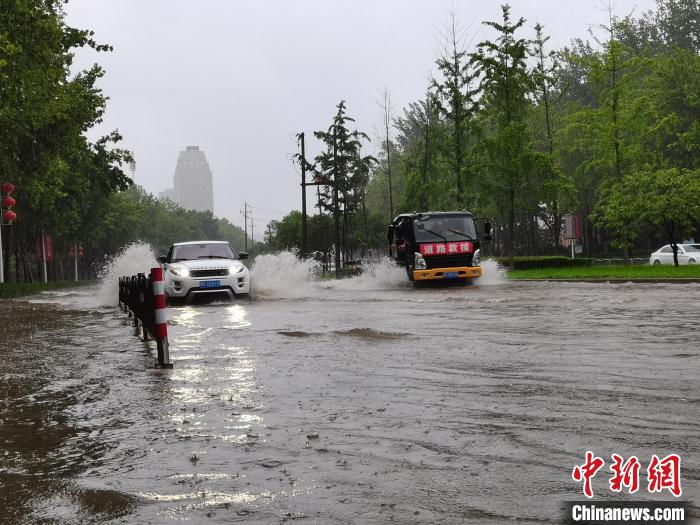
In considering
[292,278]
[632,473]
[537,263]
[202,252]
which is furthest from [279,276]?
[632,473]

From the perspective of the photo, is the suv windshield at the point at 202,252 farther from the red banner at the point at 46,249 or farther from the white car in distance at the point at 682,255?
the red banner at the point at 46,249

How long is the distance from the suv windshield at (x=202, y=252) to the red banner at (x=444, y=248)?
6952 millimetres

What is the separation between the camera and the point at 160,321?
8.98 metres

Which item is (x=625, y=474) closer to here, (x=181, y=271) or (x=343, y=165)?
(x=181, y=271)

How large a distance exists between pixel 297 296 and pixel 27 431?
54.8ft

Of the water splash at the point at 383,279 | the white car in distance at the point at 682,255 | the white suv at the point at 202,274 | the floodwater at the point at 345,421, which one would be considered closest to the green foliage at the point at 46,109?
the white suv at the point at 202,274

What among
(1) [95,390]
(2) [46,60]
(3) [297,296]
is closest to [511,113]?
(3) [297,296]

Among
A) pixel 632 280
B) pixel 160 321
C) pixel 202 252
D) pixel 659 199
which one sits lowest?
pixel 632 280

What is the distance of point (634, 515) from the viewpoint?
11.4 feet

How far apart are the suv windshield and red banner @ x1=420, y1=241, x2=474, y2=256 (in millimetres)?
6952

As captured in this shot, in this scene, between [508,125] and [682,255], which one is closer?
[508,125]

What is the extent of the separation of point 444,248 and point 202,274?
8865 millimetres

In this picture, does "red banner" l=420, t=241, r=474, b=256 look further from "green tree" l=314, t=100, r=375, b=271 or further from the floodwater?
"green tree" l=314, t=100, r=375, b=271

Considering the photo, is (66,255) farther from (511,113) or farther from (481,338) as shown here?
(481,338)
